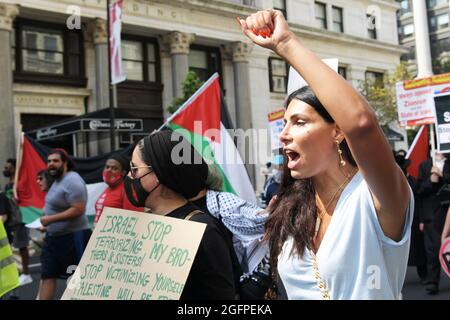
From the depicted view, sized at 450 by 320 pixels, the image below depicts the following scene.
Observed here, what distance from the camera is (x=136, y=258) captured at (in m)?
2.35

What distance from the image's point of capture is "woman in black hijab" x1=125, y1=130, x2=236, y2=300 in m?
2.39

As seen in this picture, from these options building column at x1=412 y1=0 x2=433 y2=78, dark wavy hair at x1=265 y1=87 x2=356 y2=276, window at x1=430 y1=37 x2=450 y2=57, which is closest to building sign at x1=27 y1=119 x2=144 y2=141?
building column at x1=412 y1=0 x2=433 y2=78

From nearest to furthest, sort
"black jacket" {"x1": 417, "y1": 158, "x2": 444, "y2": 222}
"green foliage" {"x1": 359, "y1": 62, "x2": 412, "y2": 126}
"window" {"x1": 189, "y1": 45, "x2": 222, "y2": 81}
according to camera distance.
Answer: "black jacket" {"x1": 417, "y1": 158, "x2": 444, "y2": 222}, "window" {"x1": 189, "y1": 45, "x2": 222, "y2": 81}, "green foliage" {"x1": 359, "y1": 62, "x2": 412, "y2": 126}

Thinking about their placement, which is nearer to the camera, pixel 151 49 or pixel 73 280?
pixel 73 280

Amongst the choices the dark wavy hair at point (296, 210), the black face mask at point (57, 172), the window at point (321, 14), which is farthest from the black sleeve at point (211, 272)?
the window at point (321, 14)

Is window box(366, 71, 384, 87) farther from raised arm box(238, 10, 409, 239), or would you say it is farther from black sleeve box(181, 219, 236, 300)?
raised arm box(238, 10, 409, 239)

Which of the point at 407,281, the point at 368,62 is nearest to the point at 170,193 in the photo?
the point at 407,281

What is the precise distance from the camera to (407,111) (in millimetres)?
10461

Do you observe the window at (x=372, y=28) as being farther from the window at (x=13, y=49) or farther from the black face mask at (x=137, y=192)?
the black face mask at (x=137, y=192)

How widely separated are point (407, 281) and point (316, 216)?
21.1 feet

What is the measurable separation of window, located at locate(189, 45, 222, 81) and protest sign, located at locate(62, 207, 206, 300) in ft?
75.6

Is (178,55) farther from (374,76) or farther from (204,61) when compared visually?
(374,76)
